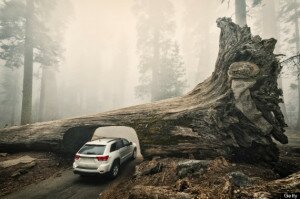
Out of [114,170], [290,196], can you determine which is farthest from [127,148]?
[290,196]

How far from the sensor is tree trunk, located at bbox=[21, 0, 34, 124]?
18.0 m

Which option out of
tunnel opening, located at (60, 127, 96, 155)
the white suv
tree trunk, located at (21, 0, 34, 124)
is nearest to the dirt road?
the white suv

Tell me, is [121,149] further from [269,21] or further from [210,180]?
[269,21]

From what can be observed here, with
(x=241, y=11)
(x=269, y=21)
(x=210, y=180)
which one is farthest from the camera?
(x=269, y=21)

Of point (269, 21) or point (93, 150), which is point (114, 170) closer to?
point (93, 150)

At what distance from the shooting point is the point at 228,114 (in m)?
9.20

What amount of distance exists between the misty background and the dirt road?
1035 centimetres

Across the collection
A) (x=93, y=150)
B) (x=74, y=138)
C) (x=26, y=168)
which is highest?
(x=74, y=138)

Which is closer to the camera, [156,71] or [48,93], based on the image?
[156,71]

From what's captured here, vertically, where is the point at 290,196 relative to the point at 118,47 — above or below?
below

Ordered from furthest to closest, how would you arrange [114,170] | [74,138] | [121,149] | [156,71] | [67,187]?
[156,71] → [74,138] → [121,149] → [114,170] → [67,187]

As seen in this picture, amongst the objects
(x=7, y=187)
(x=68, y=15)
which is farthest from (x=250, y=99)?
(x=68, y=15)

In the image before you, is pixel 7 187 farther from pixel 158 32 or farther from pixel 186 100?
pixel 158 32

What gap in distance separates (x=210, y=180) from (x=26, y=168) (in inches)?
336
